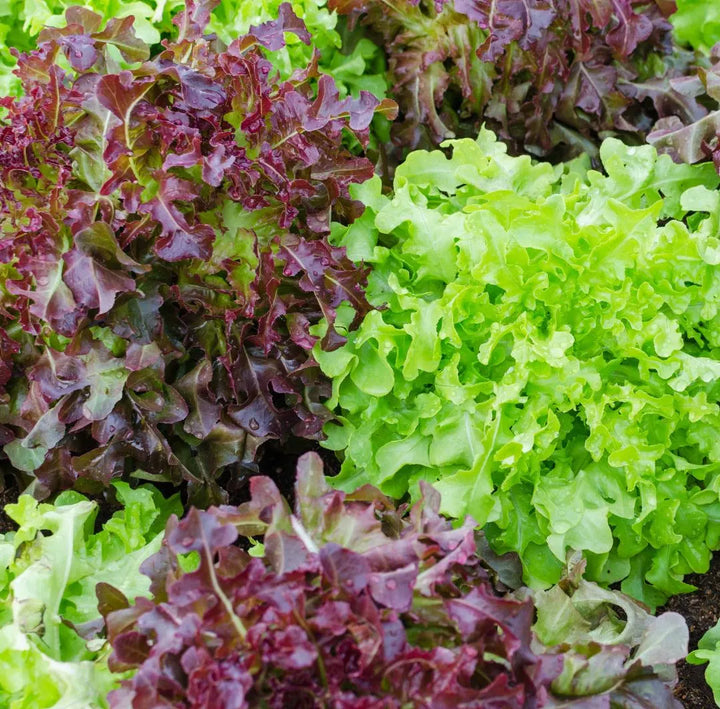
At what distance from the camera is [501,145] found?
2.84 meters

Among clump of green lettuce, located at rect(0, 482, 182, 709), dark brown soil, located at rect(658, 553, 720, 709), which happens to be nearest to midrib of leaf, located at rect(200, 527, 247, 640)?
clump of green lettuce, located at rect(0, 482, 182, 709)

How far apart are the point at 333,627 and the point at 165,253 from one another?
3.47ft

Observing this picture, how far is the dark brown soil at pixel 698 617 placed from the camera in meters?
2.55

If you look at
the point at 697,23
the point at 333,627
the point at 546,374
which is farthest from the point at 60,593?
the point at 697,23

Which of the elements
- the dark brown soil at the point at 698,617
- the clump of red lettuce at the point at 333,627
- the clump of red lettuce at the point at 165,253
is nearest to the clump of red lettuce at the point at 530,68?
the clump of red lettuce at the point at 165,253

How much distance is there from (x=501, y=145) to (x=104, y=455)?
1.51 meters

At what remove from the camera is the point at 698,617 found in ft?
8.89

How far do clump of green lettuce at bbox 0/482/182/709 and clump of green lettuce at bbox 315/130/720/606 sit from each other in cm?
70

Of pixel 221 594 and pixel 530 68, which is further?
pixel 530 68

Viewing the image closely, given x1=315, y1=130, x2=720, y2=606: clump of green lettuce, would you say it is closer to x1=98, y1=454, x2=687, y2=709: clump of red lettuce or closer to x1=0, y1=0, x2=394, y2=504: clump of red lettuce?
x1=0, y1=0, x2=394, y2=504: clump of red lettuce

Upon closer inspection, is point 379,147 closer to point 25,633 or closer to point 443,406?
point 443,406

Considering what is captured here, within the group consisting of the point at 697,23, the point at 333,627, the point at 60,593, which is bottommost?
the point at 60,593

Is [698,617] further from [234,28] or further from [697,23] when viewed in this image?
[234,28]

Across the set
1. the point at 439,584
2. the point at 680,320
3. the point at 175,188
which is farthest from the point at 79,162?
the point at 680,320
